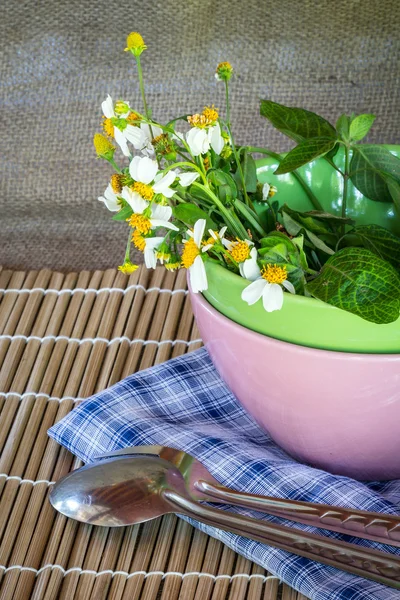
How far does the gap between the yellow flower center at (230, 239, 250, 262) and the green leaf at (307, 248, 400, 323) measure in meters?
0.04

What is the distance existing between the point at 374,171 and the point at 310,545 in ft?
0.77

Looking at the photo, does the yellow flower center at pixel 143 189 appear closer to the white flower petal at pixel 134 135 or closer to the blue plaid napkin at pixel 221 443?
the white flower petal at pixel 134 135

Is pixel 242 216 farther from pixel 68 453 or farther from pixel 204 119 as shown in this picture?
pixel 68 453

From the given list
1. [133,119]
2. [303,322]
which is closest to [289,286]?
[303,322]

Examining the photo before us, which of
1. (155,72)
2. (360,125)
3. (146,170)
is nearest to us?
(146,170)

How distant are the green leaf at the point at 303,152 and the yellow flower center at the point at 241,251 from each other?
0.28 ft

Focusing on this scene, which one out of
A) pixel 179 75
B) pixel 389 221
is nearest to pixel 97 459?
pixel 389 221

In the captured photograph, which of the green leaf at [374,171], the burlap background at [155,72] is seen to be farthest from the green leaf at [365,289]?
the burlap background at [155,72]

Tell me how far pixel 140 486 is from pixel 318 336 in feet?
0.44

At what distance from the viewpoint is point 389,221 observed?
0.56 meters

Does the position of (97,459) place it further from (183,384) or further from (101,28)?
(101,28)

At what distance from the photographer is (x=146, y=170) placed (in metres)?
0.39

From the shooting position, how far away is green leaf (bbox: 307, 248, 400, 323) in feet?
1.32

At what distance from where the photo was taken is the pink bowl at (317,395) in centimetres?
43
